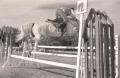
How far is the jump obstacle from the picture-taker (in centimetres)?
331

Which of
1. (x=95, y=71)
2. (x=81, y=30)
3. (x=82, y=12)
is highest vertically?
(x=82, y=12)

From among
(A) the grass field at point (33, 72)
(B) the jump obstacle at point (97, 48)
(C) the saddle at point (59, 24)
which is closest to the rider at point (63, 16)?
(C) the saddle at point (59, 24)

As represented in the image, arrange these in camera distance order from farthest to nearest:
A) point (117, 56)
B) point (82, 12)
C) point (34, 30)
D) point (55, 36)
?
point (34, 30) → point (55, 36) → point (117, 56) → point (82, 12)

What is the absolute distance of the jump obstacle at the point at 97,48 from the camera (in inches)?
130

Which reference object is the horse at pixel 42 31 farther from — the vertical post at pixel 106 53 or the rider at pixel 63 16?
the vertical post at pixel 106 53

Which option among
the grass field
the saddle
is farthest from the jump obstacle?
the saddle

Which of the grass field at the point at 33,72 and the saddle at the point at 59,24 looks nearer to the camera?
the grass field at the point at 33,72

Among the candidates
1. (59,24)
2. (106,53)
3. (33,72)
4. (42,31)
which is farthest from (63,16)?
(106,53)

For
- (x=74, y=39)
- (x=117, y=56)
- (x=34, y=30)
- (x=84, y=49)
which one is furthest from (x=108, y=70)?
(x=34, y=30)

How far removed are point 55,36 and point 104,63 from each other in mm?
16100

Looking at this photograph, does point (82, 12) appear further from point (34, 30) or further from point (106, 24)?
point (34, 30)

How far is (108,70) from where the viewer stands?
136 inches

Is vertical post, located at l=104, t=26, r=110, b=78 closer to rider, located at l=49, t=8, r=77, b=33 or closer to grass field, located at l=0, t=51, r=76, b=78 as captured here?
grass field, located at l=0, t=51, r=76, b=78

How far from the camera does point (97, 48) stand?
10.8 feet
